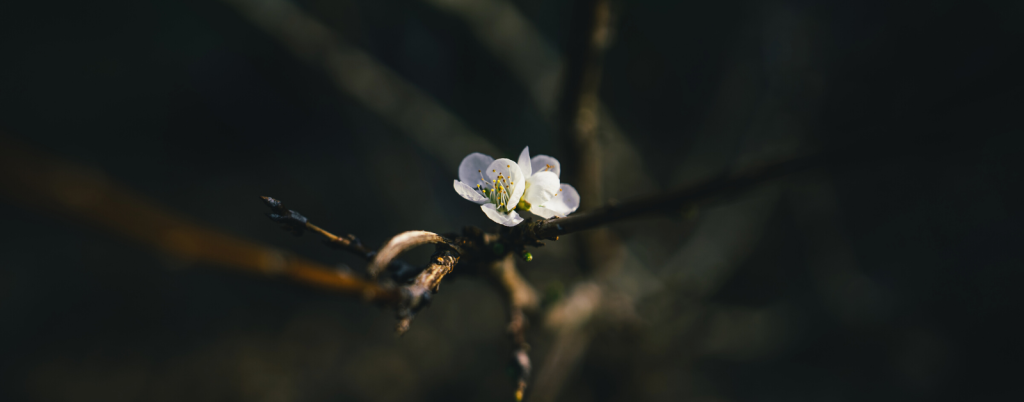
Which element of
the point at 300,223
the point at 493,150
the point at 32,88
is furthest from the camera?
the point at 32,88

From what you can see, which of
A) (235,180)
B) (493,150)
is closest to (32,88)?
(235,180)

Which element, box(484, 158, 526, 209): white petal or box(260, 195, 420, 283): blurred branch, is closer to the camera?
box(260, 195, 420, 283): blurred branch

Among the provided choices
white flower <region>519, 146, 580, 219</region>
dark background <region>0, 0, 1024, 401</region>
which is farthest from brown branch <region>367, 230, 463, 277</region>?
dark background <region>0, 0, 1024, 401</region>

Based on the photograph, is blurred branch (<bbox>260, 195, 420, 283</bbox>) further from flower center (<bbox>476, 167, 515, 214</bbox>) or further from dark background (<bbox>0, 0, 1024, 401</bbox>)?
dark background (<bbox>0, 0, 1024, 401</bbox>)

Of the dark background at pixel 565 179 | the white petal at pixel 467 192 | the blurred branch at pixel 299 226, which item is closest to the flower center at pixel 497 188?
the white petal at pixel 467 192

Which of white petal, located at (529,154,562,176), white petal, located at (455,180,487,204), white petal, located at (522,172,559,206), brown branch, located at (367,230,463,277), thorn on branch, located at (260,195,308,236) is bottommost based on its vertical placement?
thorn on branch, located at (260,195,308,236)

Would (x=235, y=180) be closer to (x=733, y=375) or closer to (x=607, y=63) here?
(x=607, y=63)
